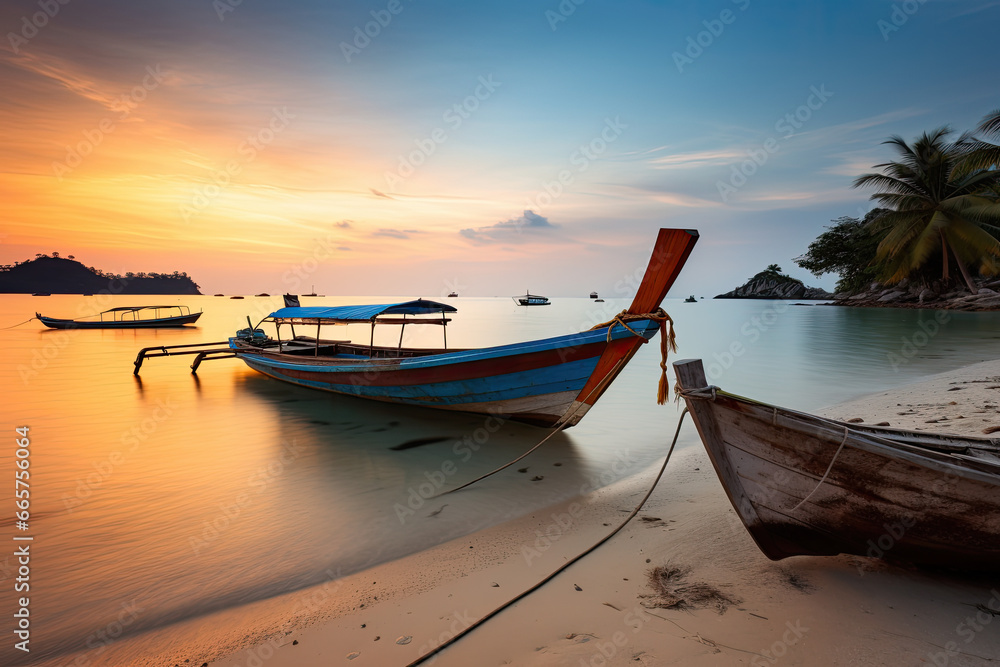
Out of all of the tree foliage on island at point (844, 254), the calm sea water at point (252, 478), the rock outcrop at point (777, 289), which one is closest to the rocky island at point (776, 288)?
the rock outcrop at point (777, 289)

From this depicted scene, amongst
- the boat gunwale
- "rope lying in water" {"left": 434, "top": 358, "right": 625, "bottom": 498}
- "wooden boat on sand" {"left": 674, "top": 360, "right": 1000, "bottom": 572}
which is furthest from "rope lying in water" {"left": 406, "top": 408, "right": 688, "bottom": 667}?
the boat gunwale

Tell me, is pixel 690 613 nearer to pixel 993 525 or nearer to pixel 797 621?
pixel 797 621

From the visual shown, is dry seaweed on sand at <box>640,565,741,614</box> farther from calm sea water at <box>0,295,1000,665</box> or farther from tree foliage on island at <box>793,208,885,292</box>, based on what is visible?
tree foliage on island at <box>793,208,885,292</box>

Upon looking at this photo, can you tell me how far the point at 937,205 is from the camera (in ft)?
99.1

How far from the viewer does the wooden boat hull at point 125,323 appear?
38688 millimetres

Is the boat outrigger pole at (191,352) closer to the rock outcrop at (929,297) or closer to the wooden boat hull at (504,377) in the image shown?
the wooden boat hull at (504,377)

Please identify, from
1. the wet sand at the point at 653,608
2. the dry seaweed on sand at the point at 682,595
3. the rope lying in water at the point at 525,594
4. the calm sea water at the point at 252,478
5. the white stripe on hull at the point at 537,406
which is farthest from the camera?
the white stripe on hull at the point at 537,406

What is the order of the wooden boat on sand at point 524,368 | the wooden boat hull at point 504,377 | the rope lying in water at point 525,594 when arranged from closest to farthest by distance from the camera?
the rope lying in water at point 525,594 → the wooden boat on sand at point 524,368 → the wooden boat hull at point 504,377

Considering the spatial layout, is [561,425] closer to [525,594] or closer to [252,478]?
[525,594]

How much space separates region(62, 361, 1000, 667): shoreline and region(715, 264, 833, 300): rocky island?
106958 millimetres

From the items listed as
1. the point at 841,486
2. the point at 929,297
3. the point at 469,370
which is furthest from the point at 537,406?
the point at 929,297

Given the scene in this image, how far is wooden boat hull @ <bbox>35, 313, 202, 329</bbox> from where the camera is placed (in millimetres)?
38688

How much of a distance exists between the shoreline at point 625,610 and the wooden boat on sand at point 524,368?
2055mm

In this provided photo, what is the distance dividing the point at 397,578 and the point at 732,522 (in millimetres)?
2966
